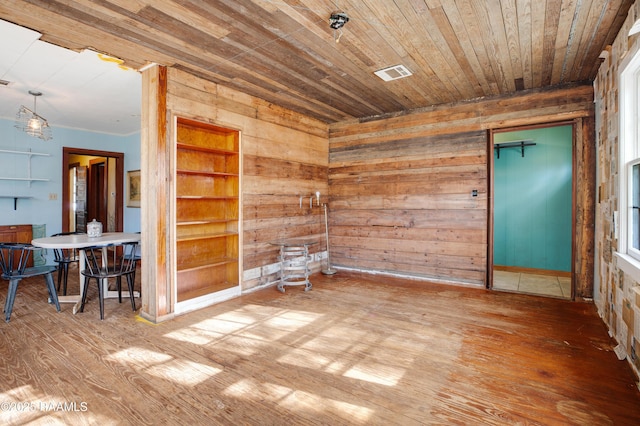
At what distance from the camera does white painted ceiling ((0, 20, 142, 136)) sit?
3.25 metres

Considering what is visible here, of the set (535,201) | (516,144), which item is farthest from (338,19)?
(535,201)

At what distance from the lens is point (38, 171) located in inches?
235

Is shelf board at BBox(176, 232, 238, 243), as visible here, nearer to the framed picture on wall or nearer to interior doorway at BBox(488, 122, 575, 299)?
the framed picture on wall

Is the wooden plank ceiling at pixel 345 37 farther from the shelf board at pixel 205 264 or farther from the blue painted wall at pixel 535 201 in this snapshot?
the shelf board at pixel 205 264

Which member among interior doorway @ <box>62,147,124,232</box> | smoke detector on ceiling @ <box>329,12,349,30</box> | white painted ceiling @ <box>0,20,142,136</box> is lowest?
interior doorway @ <box>62,147,124,232</box>

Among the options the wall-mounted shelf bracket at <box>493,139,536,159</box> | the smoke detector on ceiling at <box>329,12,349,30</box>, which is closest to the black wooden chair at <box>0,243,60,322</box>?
the smoke detector on ceiling at <box>329,12,349,30</box>

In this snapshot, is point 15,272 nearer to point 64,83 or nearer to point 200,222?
point 200,222

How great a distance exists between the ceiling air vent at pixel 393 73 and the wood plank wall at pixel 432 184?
1.41m

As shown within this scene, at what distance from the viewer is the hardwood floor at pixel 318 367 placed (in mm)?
1933

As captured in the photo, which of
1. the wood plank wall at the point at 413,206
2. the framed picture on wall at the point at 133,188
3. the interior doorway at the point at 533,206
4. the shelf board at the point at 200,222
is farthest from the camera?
the framed picture on wall at the point at 133,188

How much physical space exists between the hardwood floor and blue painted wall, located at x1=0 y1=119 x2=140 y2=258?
2.75 metres

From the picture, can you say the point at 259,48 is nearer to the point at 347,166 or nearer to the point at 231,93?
the point at 231,93

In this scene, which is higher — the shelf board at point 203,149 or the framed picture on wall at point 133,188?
the shelf board at point 203,149


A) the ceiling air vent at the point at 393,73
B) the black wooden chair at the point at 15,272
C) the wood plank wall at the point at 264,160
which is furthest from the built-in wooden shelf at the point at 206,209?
the ceiling air vent at the point at 393,73
